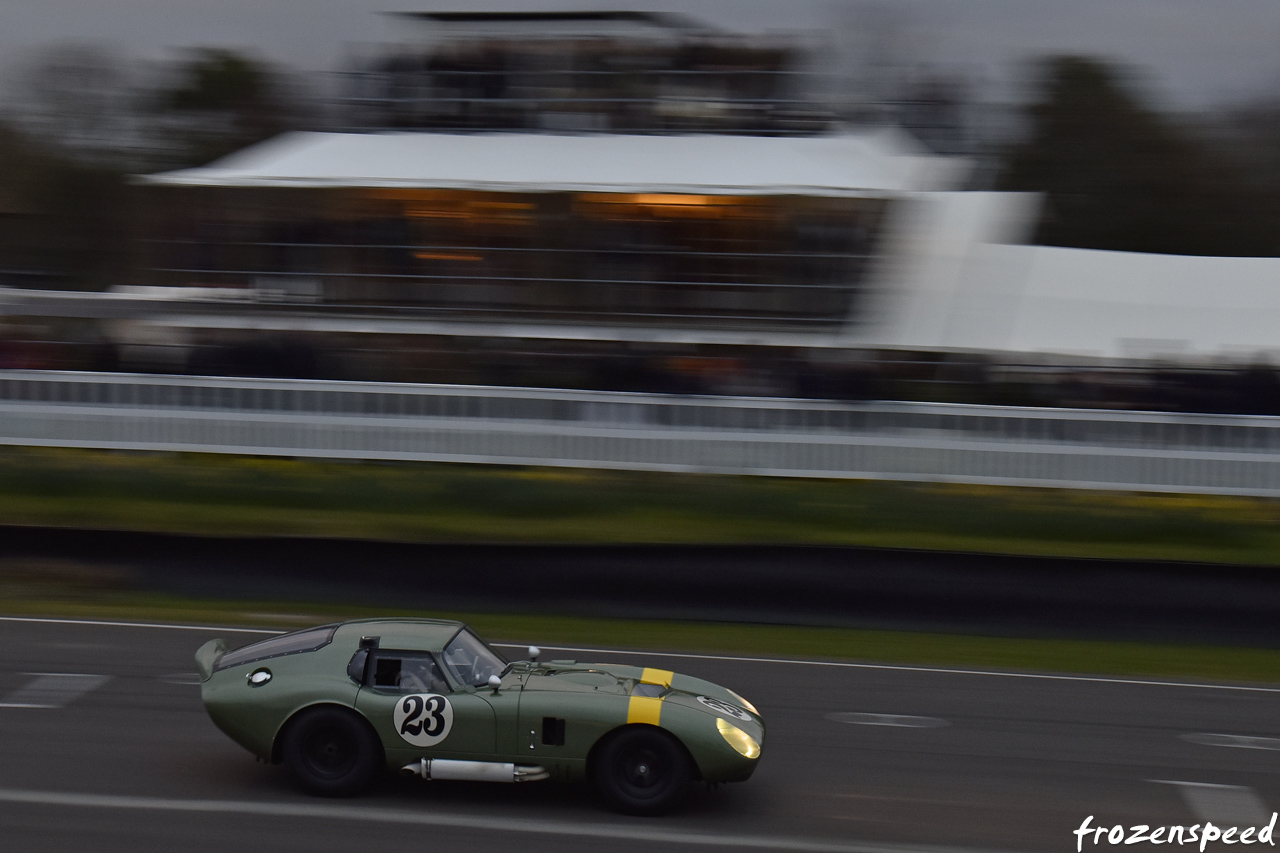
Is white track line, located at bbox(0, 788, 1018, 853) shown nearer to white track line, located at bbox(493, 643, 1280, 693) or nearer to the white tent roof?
white track line, located at bbox(493, 643, 1280, 693)

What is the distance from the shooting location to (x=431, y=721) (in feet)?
21.0

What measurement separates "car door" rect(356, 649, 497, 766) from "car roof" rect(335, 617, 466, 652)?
0.83ft

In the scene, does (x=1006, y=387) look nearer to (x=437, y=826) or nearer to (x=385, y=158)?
(x=437, y=826)

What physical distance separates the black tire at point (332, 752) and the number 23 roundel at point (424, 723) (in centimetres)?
17

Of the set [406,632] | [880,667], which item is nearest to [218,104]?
[880,667]

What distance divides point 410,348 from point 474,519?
19.6ft

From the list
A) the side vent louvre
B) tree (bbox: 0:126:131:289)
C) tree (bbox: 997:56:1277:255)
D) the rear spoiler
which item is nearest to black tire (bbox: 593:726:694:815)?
the side vent louvre

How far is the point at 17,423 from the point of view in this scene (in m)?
14.7

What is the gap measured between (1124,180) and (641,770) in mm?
36391

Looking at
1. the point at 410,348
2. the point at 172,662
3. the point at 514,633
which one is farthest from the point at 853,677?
the point at 410,348

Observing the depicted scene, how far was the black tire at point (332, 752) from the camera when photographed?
6.42m

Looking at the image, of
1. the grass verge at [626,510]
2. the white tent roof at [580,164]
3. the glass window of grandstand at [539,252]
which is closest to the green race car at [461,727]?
the grass verge at [626,510]

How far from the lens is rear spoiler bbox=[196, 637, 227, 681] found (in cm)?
670

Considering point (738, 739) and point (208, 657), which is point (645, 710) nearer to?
point (738, 739)
